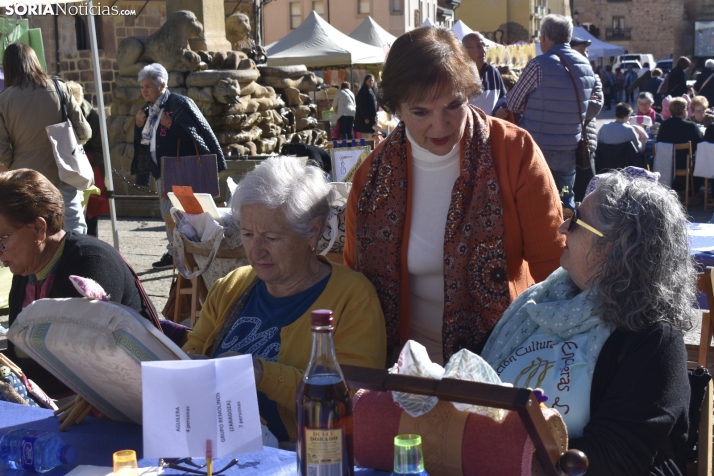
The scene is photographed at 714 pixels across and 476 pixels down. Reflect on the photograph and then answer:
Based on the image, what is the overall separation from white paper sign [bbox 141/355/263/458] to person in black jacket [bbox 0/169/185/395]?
1.29m

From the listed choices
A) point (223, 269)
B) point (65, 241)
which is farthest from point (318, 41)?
point (65, 241)

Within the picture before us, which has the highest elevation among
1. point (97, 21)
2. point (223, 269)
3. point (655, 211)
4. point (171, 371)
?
point (97, 21)

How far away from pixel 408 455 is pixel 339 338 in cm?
106

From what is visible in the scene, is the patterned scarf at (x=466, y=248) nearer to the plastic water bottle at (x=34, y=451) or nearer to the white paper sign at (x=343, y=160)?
the plastic water bottle at (x=34, y=451)

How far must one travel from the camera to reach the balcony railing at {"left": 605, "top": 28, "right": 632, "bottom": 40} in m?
72.6

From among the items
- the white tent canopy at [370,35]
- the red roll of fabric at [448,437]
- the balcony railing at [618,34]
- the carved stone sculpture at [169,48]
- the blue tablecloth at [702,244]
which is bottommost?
the blue tablecloth at [702,244]

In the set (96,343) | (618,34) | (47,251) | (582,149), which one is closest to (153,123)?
(582,149)

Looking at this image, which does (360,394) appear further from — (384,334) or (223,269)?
(223,269)

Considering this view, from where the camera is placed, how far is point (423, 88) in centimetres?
256

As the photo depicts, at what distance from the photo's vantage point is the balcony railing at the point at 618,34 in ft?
238

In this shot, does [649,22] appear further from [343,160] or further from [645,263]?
[645,263]

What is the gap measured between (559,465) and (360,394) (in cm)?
44

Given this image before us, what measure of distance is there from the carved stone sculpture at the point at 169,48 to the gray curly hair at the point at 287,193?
9.11m

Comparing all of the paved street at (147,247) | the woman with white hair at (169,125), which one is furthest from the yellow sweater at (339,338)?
the woman with white hair at (169,125)
